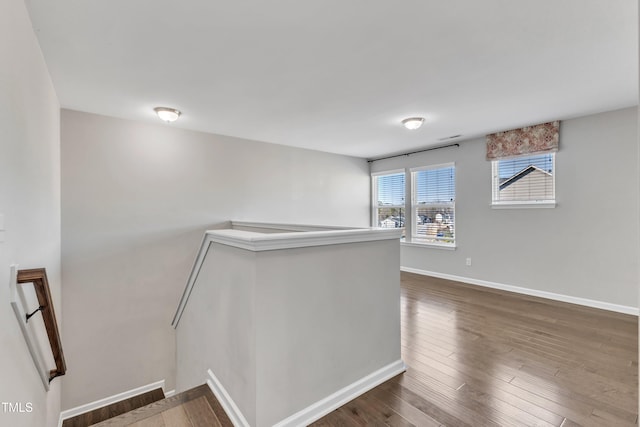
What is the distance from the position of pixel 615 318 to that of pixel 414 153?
376 cm

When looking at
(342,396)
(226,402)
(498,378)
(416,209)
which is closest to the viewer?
(226,402)

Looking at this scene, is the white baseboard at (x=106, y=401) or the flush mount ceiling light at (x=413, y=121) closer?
the white baseboard at (x=106, y=401)

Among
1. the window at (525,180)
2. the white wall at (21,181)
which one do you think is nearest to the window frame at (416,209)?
the window at (525,180)

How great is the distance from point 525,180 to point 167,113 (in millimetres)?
5030

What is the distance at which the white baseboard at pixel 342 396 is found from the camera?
161 cm

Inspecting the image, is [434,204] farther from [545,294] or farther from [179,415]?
[179,415]

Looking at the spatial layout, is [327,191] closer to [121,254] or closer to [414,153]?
[414,153]

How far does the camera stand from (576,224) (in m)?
3.71

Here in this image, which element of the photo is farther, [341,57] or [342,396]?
[341,57]

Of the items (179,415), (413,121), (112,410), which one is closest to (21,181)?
(179,415)

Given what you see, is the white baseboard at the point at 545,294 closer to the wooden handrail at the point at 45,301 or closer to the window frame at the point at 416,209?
the window frame at the point at 416,209

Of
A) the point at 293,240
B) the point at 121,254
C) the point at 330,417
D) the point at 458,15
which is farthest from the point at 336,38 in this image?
the point at 121,254

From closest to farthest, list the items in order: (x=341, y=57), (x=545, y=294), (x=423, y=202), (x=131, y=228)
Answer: (x=341, y=57) < (x=131, y=228) < (x=545, y=294) < (x=423, y=202)

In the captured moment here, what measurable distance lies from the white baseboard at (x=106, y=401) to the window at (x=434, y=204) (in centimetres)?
498
